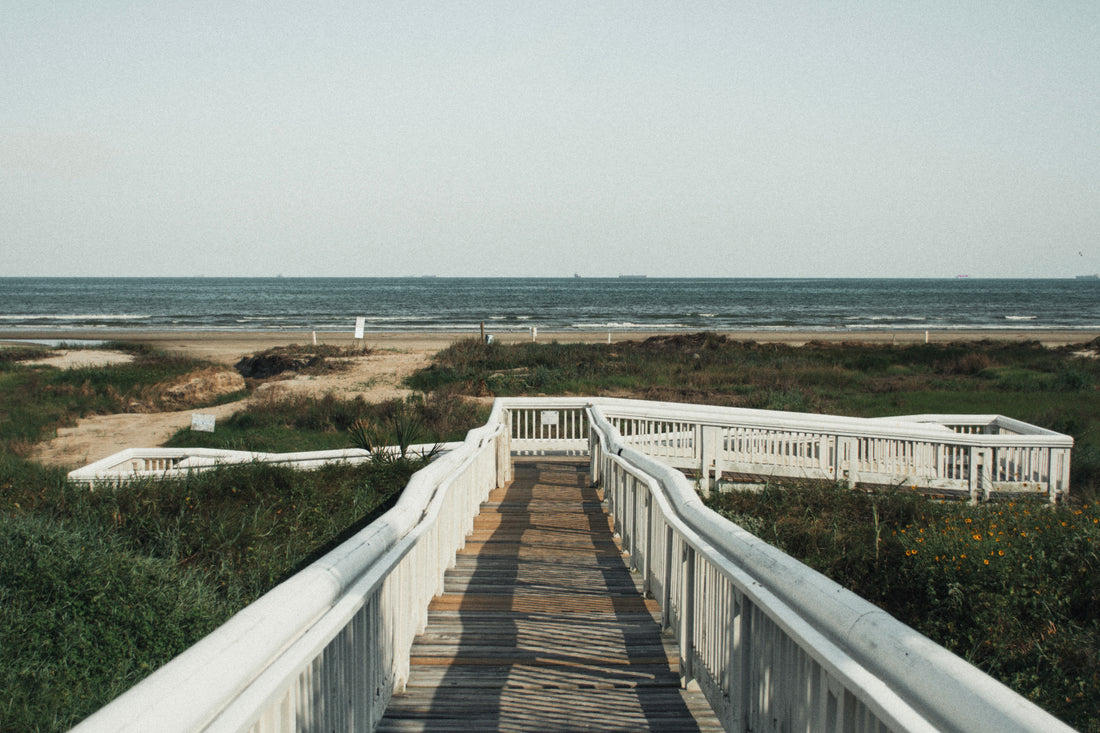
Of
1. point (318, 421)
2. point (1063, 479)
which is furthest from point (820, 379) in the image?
point (318, 421)

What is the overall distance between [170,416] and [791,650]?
18.8m

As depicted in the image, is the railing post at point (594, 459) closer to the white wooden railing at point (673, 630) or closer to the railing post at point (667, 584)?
the white wooden railing at point (673, 630)

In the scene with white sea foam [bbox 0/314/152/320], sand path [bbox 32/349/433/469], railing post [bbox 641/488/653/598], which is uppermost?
white sea foam [bbox 0/314/152/320]

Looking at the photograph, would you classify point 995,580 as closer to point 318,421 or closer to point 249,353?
point 318,421

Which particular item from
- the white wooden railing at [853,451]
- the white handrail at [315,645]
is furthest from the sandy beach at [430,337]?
the white handrail at [315,645]

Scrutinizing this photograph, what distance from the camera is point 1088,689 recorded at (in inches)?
185

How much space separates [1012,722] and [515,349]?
92.3ft

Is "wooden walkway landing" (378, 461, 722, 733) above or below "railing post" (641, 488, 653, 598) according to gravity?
below

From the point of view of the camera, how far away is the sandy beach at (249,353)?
1600cm

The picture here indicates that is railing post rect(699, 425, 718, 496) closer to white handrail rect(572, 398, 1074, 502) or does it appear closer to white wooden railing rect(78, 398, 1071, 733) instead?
white handrail rect(572, 398, 1074, 502)

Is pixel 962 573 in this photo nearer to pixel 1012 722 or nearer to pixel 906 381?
pixel 1012 722

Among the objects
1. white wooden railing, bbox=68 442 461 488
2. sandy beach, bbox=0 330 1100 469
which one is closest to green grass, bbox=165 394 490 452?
sandy beach, bbox=0 330 1100 469

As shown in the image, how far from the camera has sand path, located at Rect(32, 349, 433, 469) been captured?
598 inches

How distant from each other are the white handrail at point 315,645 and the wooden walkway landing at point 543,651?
24 centimetres
